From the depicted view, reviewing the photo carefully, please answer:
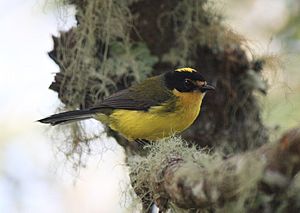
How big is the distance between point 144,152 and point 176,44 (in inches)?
26.3

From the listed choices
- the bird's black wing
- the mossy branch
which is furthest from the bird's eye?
the mossy branch

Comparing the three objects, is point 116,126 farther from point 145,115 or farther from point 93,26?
point 93,26

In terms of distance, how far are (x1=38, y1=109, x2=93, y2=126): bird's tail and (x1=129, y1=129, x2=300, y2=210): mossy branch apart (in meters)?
1.67

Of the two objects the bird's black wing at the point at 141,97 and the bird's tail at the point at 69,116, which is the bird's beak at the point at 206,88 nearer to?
the bird's black wing at the point at 141,97

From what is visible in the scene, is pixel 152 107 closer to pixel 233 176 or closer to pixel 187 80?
pixel 187 80

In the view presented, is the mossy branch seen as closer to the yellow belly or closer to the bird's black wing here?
the yellow belly

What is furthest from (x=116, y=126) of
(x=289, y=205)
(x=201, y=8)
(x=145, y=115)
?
(x=289, y=205)

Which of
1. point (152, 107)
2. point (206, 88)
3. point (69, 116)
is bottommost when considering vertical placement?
point (69, 116)

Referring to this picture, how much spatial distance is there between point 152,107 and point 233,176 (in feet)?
7.06

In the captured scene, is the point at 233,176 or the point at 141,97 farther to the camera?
the point at 141,97

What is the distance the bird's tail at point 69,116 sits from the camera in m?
4.37

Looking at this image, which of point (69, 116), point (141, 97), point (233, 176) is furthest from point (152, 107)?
point (233, 176)

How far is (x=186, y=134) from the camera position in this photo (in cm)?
444

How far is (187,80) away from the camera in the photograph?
4469 millimetres
